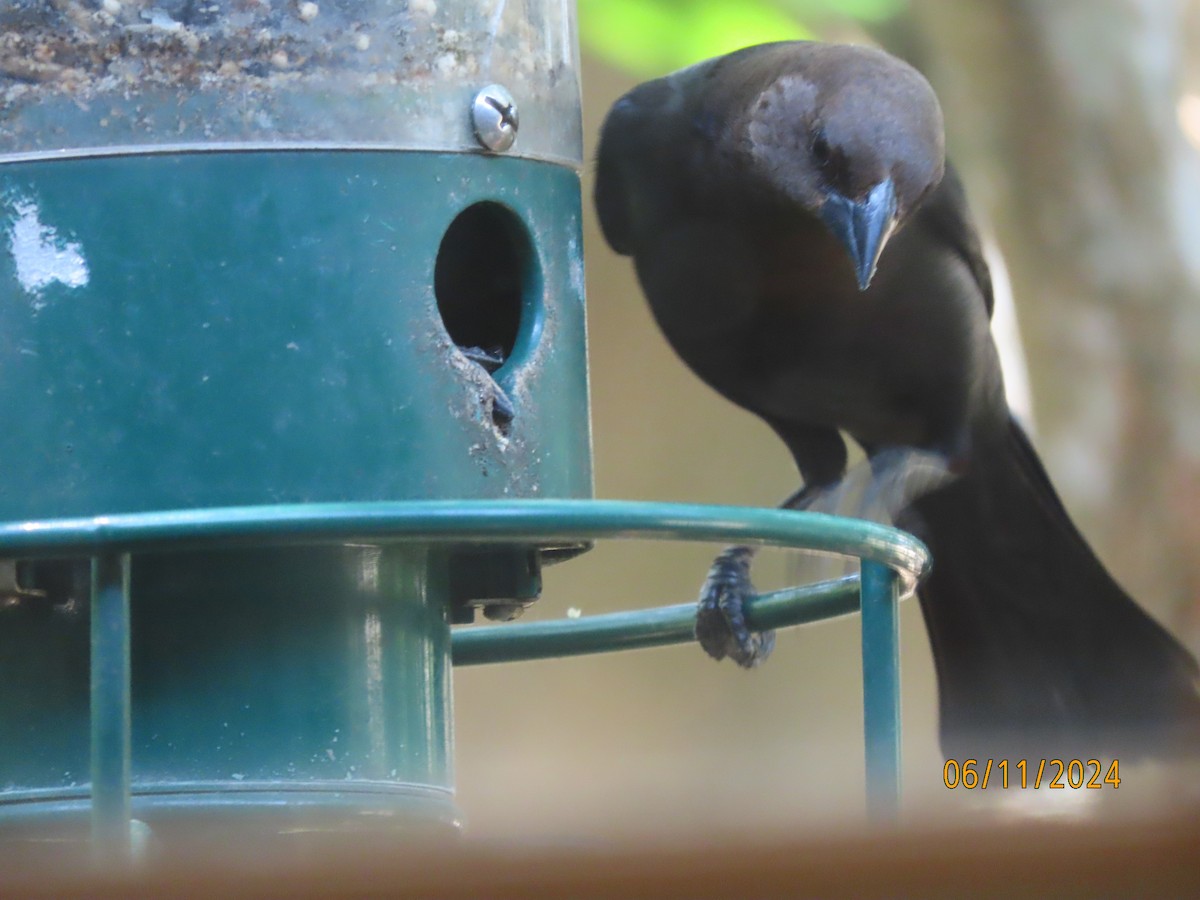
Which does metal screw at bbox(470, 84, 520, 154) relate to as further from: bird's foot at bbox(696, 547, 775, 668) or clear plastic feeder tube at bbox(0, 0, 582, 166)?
bird's foot at bbox(696, 547, 775, 668)

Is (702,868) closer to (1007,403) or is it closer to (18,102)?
(18,102)

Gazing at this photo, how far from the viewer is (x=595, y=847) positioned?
0.59 m

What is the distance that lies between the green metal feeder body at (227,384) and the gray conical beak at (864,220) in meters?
1.10

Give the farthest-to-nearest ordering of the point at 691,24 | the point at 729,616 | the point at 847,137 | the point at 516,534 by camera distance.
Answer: the point at 691,24 → the point at 847,137 → the point at 729,616 → the point at 516,534

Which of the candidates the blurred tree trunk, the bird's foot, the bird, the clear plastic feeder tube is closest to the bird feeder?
the clear plastic feeder tube

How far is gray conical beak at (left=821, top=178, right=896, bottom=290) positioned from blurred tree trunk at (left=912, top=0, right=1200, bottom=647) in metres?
1.03

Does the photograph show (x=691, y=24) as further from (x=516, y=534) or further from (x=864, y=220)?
(x=516, y=534)

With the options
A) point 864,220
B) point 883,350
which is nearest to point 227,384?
point 864,220

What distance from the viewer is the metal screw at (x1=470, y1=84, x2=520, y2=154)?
→ 6.93 ft

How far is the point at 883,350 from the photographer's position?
3521 millimetres

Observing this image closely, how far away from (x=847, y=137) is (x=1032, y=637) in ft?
4.81

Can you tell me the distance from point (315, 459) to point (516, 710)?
4.66 meters

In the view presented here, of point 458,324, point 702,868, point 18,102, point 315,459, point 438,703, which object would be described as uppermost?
point 18,102

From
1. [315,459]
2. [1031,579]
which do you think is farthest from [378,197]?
[1031,579]
